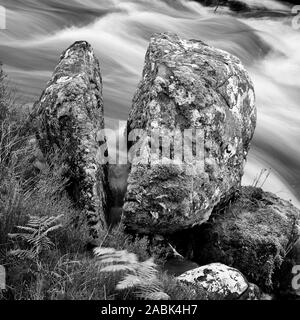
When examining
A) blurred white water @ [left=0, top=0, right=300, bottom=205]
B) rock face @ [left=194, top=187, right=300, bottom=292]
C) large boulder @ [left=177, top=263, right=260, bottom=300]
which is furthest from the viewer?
blurred white water @ [left=0, top=0, right=300, bottom=205]

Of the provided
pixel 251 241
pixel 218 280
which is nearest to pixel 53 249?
pixel 218 280

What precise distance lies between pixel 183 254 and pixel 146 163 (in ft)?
3.68

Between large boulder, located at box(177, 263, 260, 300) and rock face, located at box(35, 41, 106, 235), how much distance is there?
3.36 ft

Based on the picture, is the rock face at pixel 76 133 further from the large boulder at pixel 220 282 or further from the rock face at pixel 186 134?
the large boulder at pixel 220 282

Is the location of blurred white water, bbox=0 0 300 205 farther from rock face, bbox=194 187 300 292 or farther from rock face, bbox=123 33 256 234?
rock face, bbox=194 187 300 292

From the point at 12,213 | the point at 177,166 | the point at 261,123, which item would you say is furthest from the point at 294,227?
the point at 261,123

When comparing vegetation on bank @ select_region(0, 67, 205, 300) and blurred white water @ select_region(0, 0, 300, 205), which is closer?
vegetation on bank @ select_region(0, 67, 205, 300)

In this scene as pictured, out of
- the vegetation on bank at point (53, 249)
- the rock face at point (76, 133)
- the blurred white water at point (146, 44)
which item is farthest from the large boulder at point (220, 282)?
the blurred white water at point (146, 44)

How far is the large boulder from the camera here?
16.2 ft

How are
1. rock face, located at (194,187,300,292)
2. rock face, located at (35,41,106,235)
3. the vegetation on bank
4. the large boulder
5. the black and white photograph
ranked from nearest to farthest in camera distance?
the vegetation on bank, the black and white photograph, the large boulder, rock face, located at (35,41,106,235), rock face, located at (194,187,300,292)

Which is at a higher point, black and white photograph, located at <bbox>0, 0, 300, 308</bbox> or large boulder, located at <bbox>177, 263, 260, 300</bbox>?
black and white photograph, located at <bbox>0, 0, 300, 308</bbox>

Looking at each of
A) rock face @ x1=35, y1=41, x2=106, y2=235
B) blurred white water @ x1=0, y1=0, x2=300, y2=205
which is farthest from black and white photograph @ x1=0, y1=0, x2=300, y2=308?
blurred white water @ x1=0, y1=0, x2=300, y2=205

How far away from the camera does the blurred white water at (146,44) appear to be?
10.3 m
